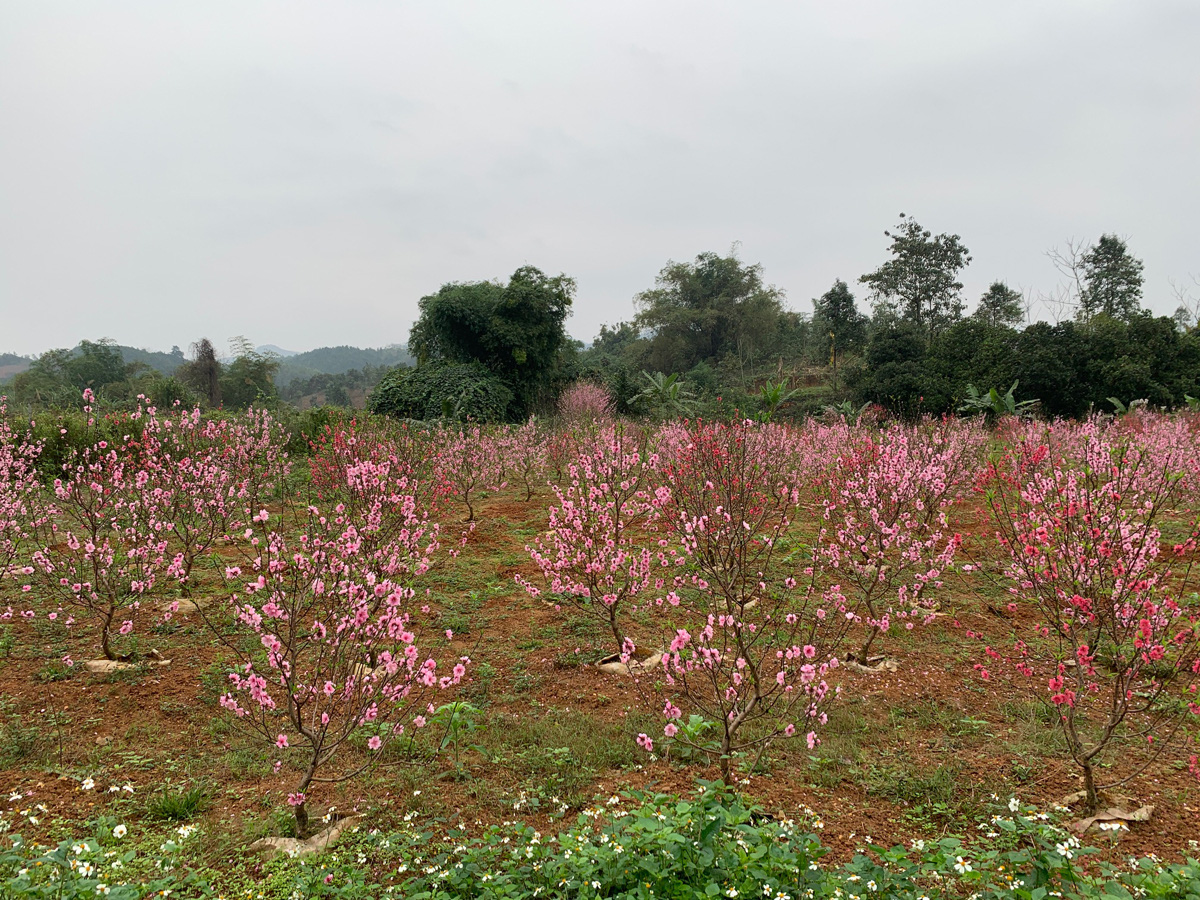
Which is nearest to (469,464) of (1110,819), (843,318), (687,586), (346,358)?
(687,586)

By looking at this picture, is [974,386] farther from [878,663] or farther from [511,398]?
[878,663]

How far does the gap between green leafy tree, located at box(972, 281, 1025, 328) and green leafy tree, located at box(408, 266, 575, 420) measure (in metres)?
26.4

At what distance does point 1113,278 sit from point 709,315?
882 inches

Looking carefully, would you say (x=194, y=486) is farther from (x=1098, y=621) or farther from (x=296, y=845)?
(x=1098, y=621)

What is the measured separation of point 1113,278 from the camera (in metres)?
32.8

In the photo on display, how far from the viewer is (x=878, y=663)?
5184 millimetres

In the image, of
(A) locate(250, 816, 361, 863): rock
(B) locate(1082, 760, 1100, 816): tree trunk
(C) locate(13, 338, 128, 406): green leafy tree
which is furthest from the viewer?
(C) locate(13, 338, 128, 406): green leafy tree

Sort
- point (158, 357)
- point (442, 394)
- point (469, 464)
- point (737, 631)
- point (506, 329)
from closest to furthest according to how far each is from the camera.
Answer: point (737, 631) < point (469, 464) < point (442, 394) < point (506, 329) < point (158, 357)

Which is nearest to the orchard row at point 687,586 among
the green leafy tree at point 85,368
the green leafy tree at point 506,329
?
the green leafy tree at point 506,329

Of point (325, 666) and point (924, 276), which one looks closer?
point (325, 666)

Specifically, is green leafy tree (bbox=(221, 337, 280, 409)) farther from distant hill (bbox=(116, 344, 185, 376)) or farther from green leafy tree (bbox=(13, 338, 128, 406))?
distant hill (bbox=(116, 344, 185, 376))

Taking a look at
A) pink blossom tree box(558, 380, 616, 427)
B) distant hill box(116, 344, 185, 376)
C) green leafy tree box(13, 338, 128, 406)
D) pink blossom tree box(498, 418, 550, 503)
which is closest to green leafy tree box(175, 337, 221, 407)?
green leafy tree box(13, 338, 128, 406)

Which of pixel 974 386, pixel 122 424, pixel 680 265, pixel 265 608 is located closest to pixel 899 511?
pixel 265 608

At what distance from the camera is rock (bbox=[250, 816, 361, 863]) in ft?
9.62
